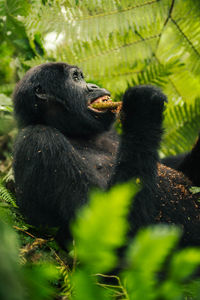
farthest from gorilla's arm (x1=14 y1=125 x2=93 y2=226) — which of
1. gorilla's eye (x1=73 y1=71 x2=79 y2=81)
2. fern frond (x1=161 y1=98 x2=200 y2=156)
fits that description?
fern frond (x1=161 y1=98 x2=200 y2=156)

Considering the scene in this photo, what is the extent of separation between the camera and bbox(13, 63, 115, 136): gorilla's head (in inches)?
103

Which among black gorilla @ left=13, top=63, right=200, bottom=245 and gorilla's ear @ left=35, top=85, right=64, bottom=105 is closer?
black gorilla @ left=13, top=63, right=200, bottom=245

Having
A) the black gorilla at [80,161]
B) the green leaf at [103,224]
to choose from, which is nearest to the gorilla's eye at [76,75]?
the black gorilla at [80,161]

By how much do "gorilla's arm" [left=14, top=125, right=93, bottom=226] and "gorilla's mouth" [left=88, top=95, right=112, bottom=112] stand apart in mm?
550

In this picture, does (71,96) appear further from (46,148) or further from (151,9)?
(151,9)

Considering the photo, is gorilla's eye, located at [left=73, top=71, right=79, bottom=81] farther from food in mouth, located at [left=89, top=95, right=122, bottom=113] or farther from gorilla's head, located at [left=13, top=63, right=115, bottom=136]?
food in mouth, located at [left=89, top=95, right=122, bottom=113]

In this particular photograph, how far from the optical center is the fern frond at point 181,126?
160 inches

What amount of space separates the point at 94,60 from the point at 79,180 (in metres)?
2.03

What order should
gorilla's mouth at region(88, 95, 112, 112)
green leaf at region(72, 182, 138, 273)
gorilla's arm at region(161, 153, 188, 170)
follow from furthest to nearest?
1. gorilla's arm at region(161, 153, 188, 170)
2. gorilla's mouth at region(88, 95, 112, 112)
3. green leaf at region(72, 182, 138, 273)

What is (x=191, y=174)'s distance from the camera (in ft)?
9.16

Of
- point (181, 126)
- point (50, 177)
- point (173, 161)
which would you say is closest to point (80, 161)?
point (50, 177)

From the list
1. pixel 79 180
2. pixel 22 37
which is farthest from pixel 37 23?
pixel 79 180

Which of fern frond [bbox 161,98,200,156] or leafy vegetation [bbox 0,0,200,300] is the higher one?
leafy vegetation [bbox 0,0,200,300]

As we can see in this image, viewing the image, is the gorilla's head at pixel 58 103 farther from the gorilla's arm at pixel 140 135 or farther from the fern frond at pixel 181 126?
the fern frond at pixel 181 126
